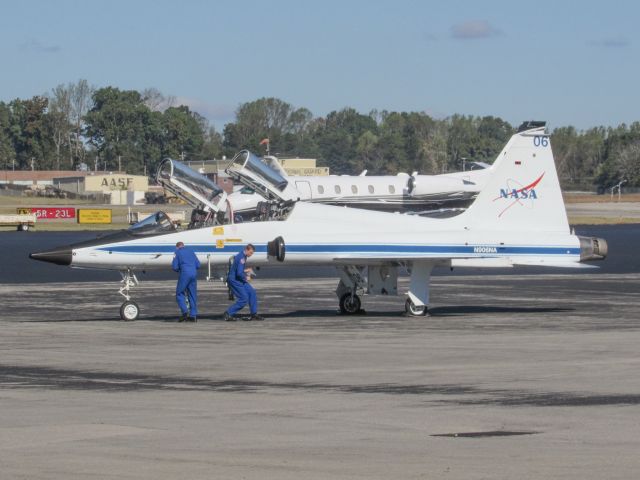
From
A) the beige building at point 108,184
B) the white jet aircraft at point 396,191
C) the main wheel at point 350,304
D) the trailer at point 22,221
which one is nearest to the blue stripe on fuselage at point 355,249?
the main wheel at point 350,304

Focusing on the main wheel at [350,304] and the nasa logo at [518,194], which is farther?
the main wheel at [350,304]

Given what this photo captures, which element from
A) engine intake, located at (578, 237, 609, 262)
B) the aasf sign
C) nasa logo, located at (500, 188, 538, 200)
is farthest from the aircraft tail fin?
the aasf sign

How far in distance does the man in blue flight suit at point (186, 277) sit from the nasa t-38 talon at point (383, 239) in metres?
0.46

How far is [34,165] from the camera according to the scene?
627 feet

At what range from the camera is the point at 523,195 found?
81.1 ft

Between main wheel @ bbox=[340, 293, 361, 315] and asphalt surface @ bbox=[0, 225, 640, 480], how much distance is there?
0.36 m

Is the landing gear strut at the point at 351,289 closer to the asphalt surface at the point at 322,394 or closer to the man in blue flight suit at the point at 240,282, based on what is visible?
the asphalt surface at the point at 322,394

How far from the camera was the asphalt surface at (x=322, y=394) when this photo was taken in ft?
31.3

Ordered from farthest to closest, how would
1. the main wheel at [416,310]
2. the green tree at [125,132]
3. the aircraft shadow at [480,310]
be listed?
the green tree at [125,132], the aircraft shadow at [480,310], the main wheel at [416,310]

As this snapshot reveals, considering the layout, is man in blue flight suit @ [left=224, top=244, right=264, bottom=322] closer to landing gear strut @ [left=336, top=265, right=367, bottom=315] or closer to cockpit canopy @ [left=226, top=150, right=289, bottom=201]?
landing gear strut @ [left=336, top=265, right=367, bottom=315]

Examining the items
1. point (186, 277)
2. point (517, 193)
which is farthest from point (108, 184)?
point (186, 277)

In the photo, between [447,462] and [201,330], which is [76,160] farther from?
[447,462]

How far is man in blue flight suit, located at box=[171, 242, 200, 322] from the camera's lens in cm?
2311

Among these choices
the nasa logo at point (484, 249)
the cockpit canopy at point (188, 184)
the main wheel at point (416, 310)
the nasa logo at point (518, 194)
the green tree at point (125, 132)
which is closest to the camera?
the nasa logo at point (484, 249)
